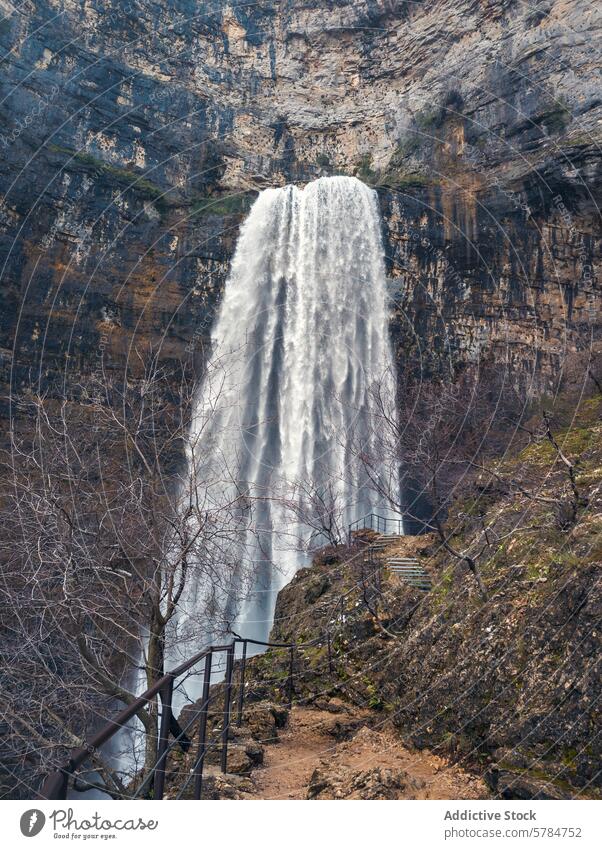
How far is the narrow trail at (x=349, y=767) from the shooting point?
17.0ft

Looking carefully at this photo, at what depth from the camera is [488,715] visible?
6031mm

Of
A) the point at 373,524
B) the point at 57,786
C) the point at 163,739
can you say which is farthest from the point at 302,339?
the point at 57,786

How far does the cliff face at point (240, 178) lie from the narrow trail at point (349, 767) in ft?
58.8

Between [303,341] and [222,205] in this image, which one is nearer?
[303,341]

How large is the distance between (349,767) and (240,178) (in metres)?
28.0

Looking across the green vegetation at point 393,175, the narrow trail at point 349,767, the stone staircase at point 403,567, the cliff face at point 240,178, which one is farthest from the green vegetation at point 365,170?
the narrow trail at point 349,767

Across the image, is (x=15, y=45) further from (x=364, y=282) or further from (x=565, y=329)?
(x=565, y=329)

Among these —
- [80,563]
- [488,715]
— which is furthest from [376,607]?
[80,563]

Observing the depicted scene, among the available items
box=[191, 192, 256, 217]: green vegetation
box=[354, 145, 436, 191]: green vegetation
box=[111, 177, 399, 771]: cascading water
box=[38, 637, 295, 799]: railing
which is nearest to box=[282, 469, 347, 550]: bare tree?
box=[111, 177, 399, 771]: cascading water

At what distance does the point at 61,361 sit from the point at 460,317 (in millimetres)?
17102

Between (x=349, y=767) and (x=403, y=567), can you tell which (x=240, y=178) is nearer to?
(x=403, y=567)

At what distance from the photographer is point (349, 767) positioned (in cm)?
606

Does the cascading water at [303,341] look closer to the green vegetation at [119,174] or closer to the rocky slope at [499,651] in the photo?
the green vegetation at [119,174]

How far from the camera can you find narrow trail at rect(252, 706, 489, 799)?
17.0 ft
